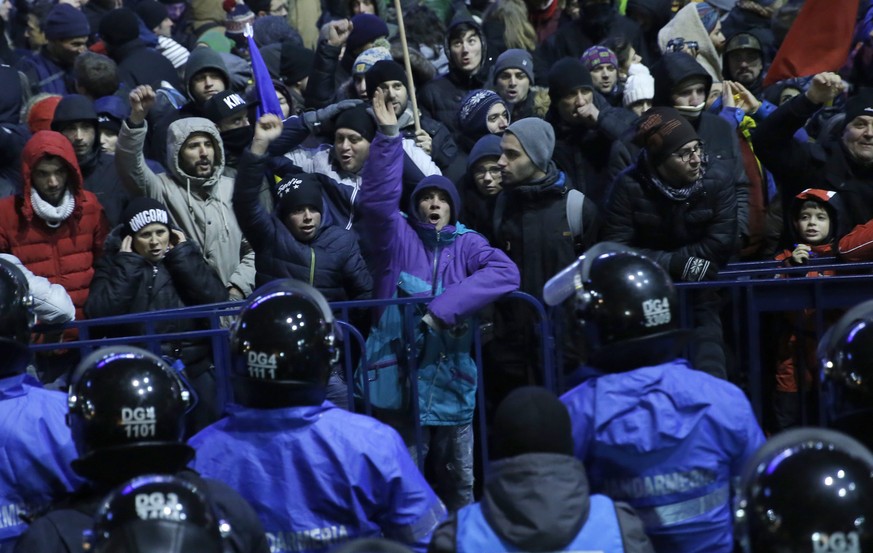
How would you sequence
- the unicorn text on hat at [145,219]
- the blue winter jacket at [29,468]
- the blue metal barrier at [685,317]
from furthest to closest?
the unicorn text on hat at [145,219]
the blue metal barrier at [685,317]
the blue winter jacket at [29,468]

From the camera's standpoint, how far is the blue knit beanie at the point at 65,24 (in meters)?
10.7

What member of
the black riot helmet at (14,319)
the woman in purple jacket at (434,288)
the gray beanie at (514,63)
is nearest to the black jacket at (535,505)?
the black riot helmet at (14,319)

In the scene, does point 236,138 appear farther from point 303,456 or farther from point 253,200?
point 303,456

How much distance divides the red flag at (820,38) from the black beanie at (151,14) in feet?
17.6

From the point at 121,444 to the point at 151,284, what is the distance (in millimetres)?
3372

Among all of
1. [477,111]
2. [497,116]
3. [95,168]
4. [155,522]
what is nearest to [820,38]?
[497,116]

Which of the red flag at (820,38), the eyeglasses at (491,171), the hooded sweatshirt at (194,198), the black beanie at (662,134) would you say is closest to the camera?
the black beanie at (662,134)

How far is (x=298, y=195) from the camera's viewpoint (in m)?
7.83

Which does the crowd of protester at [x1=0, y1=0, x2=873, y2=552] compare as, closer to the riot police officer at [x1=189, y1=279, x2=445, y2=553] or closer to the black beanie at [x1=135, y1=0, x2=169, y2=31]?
the riot police officer at [x1=189, y1=279, x2=445, y2=553]

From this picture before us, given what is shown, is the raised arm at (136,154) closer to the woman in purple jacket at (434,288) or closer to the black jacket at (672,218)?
the woman in purple jacket at (434,288)

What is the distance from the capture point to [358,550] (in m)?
3.16

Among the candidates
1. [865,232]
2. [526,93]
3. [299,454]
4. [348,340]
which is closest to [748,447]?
[299,454]

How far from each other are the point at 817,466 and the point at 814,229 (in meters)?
5.13

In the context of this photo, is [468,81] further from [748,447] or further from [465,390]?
[748,447]
